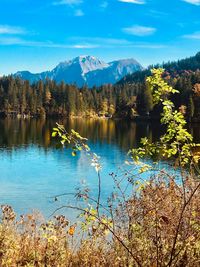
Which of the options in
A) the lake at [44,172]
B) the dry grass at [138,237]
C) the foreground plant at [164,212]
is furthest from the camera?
the lake at [44,172]

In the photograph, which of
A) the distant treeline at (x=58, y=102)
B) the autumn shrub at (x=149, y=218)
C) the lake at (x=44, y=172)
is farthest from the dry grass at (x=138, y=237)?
the distant treeline at (x=58, y=102)

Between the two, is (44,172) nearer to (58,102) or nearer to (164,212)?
(164,212)

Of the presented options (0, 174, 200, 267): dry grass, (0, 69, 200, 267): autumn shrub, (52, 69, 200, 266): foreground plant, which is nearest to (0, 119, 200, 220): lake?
(0, 174, 200, 267): dry grass

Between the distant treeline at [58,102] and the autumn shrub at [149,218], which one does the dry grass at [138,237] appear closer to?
the autumn shrub at [149,218]

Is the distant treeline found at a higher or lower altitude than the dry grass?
higher

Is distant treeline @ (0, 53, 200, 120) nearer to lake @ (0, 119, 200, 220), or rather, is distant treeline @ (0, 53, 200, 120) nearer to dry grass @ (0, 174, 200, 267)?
lake @ (0, 119, 200, 220)

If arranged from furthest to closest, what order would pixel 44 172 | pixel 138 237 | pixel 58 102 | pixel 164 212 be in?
pixel 58 102 → pixel 44 172 → pixel 138 237 → pixel 164 212

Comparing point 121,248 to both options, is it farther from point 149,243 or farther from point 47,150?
point 47,150

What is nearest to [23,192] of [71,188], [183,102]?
[71,188]

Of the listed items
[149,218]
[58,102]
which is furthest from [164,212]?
[58,102]

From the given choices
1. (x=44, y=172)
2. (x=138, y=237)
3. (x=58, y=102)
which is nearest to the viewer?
(x=138, y=237)

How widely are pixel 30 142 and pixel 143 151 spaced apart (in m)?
66.7

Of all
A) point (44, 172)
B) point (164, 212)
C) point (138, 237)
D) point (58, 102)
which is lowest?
point (44, 172)

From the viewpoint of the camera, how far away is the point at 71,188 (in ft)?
115
